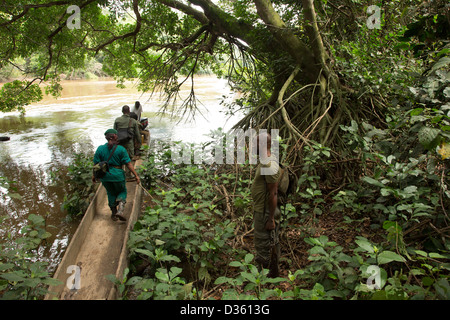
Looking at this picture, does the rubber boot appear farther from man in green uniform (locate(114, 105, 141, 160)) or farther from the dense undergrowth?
man in green uniform (locate(114, 105, 141, 160))

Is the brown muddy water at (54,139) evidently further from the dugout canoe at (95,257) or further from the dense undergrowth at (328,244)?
the dense undergrowth at (328,244)

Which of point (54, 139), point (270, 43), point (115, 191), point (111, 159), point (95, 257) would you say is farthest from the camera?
point (54, 139)

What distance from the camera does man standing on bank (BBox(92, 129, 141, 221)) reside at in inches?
157

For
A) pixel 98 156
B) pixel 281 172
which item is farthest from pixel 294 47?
pixel 98 156

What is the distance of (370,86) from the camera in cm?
449

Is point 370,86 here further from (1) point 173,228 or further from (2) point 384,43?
(1) point 173,228

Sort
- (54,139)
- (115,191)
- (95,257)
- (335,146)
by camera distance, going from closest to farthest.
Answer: (95,257) → (115,191) → (335,146) → (54,139)

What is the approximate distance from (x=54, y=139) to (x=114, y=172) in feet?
29.9

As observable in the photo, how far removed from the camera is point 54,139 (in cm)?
1148

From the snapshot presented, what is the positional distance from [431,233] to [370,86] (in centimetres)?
253

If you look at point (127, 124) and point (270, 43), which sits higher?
point (270, 43)

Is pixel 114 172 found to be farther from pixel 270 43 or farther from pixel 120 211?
pixel 270 43

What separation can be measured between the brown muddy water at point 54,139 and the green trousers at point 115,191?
0.94m

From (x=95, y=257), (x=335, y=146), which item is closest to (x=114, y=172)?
(x=95, y=257)
